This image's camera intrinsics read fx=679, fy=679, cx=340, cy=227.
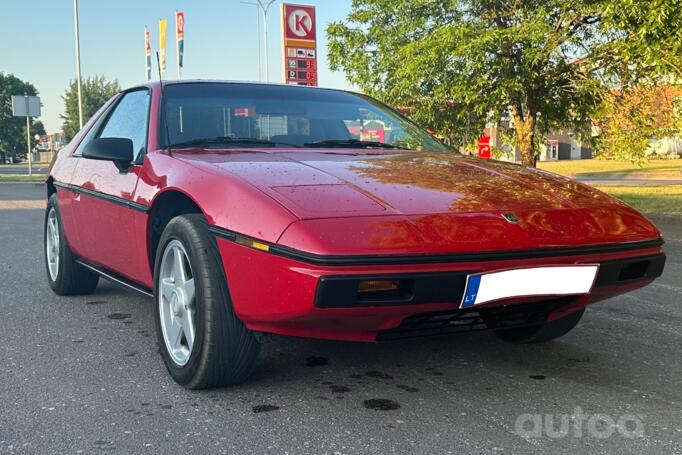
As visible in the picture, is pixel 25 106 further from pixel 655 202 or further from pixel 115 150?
pixel 115 150

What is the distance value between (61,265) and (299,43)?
15725 mm

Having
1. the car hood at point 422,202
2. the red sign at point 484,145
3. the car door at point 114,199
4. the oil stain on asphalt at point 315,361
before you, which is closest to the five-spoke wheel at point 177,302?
the car door at point 114,199

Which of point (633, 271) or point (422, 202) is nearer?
point (422, 202)

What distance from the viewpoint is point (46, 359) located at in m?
3.28

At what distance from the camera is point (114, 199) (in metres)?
3.55

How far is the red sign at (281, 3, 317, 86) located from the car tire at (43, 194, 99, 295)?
48.0ft

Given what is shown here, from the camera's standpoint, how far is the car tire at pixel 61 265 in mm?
4559

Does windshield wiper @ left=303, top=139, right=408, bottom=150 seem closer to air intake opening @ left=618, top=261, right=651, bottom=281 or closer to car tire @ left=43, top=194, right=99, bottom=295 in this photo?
air intake opening @ left=618, top=261, right=651, bottom=281

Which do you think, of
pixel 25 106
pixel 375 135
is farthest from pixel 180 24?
pixel 375 135


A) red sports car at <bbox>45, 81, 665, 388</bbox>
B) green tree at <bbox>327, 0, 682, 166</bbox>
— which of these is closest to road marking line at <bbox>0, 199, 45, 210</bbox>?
green tree at <bbox>327, 0, 682, 166</bbox>

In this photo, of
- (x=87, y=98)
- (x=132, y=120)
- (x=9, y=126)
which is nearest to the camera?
(x=132, y=120)

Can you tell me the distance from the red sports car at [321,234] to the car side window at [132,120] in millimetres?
30

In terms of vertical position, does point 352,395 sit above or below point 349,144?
below

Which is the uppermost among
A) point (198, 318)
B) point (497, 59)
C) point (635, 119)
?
point (497, 59)
